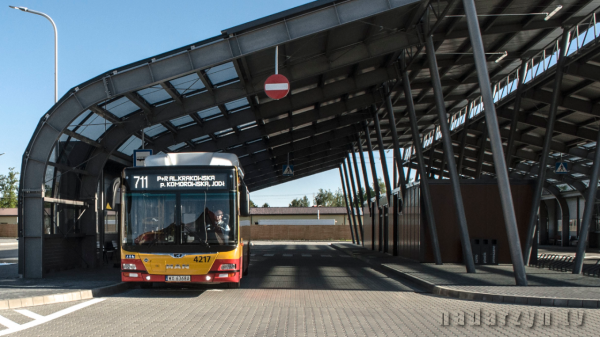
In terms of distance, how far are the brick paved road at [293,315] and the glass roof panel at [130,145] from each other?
37.3 feet

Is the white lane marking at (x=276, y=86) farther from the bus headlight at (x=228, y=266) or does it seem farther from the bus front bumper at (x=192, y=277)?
the bus front bumper at (x=192, y=277)

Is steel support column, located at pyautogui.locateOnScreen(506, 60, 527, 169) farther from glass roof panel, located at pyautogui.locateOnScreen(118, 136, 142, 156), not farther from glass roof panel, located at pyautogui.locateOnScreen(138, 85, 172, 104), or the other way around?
glass roof panel, located at pyautogui.locateOnScreen(118, 136, 142, 156)

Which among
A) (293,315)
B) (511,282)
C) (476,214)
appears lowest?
(511,282)

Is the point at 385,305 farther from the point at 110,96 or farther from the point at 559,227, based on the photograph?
the point at 559,227

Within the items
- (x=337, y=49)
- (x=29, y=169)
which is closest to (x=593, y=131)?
(x=337, y=49)

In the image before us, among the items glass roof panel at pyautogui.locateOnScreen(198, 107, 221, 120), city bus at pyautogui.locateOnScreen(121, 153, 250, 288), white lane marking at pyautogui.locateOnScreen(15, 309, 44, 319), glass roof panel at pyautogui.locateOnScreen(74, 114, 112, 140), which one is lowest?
white lane marking at pyautogui.locateOnScreen(15, 309, 44, 319)

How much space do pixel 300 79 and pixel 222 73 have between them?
135 inches

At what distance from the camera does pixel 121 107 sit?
20141 millimetres

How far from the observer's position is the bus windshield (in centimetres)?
1277

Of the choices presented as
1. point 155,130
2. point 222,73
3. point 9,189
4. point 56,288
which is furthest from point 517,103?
point 9,189

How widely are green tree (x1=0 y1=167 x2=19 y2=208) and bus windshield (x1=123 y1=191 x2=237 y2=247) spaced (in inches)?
3373

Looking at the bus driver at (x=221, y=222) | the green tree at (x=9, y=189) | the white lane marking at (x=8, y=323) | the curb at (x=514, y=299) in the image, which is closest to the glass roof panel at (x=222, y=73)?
the bus driver at (x=221, y=222)

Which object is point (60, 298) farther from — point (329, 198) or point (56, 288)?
point (329, 198)

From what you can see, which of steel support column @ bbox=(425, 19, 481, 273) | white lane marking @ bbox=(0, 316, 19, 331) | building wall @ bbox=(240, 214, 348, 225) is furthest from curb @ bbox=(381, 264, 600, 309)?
building wall @ bbox=(240, 214, 348, 225)
